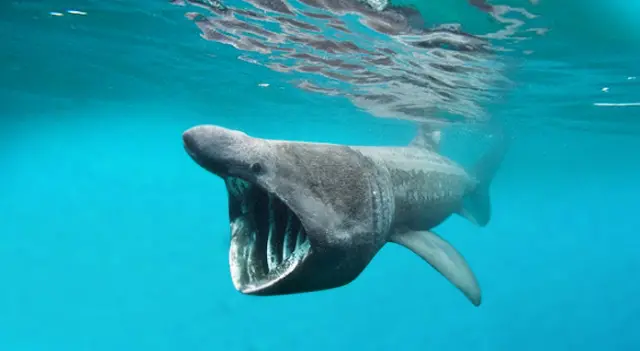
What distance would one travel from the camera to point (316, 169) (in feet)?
12.0

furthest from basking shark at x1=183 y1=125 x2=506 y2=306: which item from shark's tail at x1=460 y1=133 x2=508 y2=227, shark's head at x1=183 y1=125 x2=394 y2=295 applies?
shark's tail at x1=460 y1=133 x2=508 y2=227

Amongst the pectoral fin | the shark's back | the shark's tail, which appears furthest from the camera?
the shark's tail

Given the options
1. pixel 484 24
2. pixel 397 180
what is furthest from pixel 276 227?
pixel 484 24

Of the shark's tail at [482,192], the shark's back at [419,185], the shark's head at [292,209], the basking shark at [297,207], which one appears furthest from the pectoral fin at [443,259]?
the shark's tail at [482,192]

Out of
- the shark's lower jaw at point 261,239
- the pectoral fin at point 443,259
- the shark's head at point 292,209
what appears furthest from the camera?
the pectoral fin at point 443,259

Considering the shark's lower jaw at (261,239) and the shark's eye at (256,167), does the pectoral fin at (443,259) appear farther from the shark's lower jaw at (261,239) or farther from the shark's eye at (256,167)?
the shark's eye at (256,167)

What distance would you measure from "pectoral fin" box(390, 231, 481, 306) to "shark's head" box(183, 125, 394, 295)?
0.94m

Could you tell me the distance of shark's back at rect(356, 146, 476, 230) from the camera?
16.6ft

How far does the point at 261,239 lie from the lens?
3.90 m

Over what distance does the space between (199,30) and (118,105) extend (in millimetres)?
16128

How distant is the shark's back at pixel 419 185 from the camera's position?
16.6 feet

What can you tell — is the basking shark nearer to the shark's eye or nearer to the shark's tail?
the shark's eye

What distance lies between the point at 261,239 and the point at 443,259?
8.12ft

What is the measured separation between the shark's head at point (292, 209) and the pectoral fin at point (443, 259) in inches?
37.1
